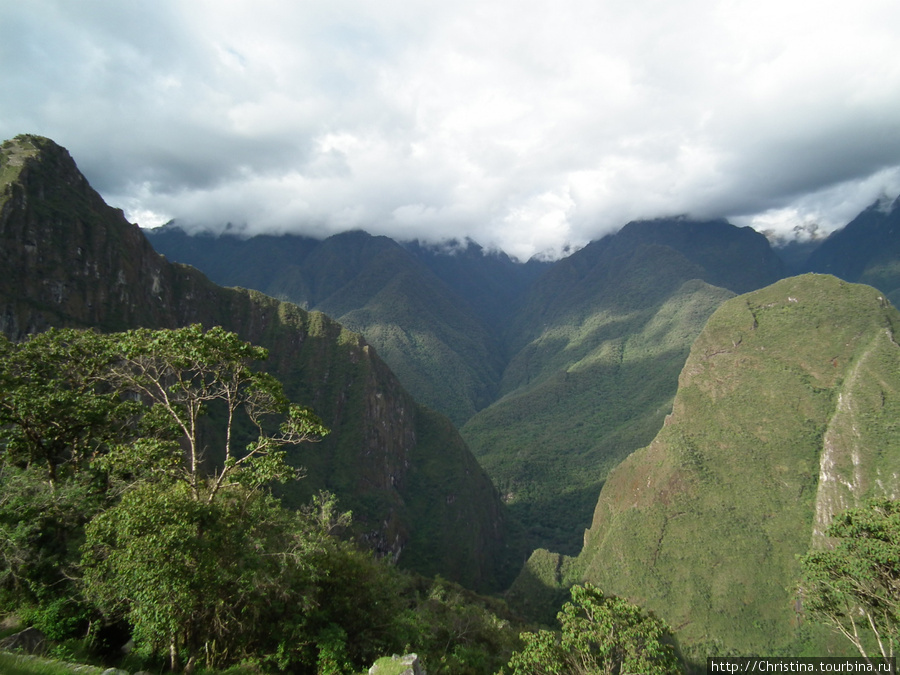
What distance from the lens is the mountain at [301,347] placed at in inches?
2586

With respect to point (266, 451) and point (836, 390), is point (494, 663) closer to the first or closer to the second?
point (266, 451)

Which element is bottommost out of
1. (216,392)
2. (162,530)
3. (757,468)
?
(757,468)

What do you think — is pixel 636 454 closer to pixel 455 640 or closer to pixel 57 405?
pixel 455 640

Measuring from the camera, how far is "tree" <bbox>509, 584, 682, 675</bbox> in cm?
1549

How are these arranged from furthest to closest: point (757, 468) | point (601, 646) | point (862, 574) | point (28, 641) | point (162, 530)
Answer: point (757, 468) → point (862, 574) → point (601, 646) → point (28, 641) → point (162, 530)

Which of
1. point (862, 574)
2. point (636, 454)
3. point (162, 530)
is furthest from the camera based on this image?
point (636, 454)

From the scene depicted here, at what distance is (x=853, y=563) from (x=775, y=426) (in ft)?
283

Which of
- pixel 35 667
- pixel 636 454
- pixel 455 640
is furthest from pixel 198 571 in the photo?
pixel 636 454

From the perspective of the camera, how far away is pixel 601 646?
1583 centimetres

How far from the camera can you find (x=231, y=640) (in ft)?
49.9

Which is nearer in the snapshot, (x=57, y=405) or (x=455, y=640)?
(x=57, y=405)

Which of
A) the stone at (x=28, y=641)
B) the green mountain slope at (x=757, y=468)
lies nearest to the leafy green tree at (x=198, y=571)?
the stone at (x=28, y=641)

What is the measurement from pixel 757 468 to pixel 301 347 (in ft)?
348

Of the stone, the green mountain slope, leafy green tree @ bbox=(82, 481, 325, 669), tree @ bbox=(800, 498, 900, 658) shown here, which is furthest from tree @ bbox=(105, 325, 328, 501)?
the green mountain slope
